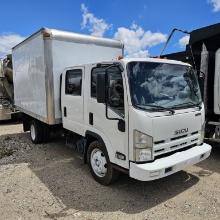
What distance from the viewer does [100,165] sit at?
5.33 metres

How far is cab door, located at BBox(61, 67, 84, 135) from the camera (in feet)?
18.9

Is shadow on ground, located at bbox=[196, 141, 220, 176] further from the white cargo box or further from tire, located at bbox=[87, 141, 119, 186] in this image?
the white cargo box

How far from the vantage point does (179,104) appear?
489 centimetres

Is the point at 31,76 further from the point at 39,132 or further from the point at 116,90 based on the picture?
the point at 116,90

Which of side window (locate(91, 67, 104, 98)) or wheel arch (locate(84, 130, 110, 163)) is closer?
wheel arch (locate(84, 130, 110, 163))

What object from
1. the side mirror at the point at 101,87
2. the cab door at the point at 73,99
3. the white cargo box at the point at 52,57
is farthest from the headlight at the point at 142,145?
the white cargo box at the point at 52,57

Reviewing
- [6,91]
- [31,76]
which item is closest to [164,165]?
[31,76]

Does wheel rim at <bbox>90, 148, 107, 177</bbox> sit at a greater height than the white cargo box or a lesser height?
lesser

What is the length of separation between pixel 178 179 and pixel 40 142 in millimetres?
4496

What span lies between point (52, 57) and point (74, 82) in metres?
1.01

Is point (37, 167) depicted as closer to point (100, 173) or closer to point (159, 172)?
point (100, 173)

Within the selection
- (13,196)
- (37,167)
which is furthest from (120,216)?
(37,167)

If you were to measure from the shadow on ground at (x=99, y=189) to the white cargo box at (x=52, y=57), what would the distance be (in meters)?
1.18

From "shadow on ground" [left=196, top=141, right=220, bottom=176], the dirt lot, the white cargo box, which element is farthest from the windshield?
the white cargo box
